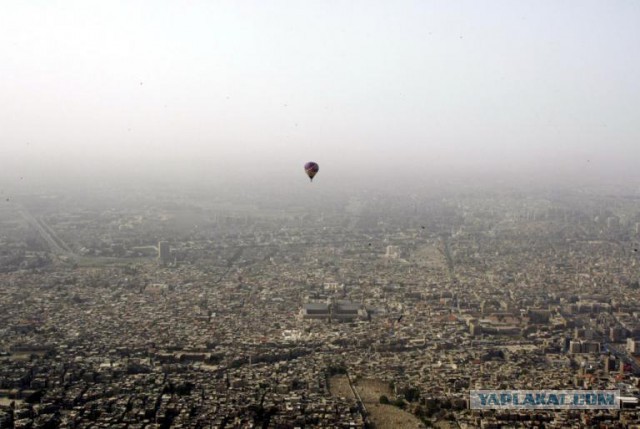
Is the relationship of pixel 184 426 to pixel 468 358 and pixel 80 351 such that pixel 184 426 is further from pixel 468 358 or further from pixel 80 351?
pixel 468 358

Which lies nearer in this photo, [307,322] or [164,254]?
[307,322]

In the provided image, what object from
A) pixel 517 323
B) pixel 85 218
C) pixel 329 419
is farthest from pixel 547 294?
pixel 85 218

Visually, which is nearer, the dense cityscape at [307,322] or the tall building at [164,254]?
the dense cityscape at [307,322]

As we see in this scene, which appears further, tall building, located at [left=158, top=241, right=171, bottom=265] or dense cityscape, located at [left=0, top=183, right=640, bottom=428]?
tall building, located at [left=158, top=241, right=171, bottom=265]
